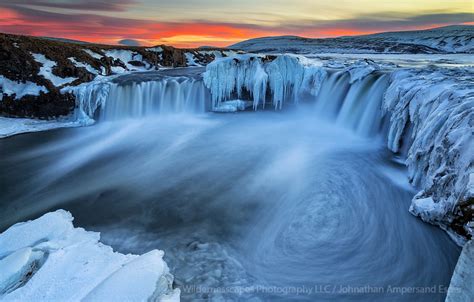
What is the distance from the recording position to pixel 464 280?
8.97ft

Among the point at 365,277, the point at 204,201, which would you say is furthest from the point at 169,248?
the point at 365,277

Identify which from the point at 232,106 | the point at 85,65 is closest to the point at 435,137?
the point at 232,106

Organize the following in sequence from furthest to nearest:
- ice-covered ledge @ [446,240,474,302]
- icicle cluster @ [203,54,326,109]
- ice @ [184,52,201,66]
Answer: ice @ [184,52,201,66] → icicle cluster @ [203,54,326,109] → ice-covered ledge @ [446,240,474,302]

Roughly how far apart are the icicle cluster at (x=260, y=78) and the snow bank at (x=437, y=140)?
5627 mm

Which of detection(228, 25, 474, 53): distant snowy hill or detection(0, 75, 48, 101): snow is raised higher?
detection(228, 25, 474, 53): distant snowy hill

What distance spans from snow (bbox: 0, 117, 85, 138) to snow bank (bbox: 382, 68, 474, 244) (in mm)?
12549

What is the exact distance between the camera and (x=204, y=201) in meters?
6.30

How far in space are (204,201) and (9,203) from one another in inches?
168

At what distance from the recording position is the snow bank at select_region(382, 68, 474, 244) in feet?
13.3

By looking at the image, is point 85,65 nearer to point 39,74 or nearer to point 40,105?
point 39,74

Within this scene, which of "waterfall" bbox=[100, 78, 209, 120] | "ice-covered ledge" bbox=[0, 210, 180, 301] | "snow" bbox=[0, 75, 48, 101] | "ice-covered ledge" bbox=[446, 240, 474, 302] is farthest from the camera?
"waterfall" bbox=[100, 78, 209, 120]

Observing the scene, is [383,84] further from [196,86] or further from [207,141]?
[196,86]

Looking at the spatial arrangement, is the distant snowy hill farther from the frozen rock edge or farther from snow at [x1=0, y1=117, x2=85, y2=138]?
snow at [x1=0, y1=117, x2=85, y2=138]

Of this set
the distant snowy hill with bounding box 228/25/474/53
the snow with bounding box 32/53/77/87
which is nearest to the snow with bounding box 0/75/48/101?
the snow with bounding box 32/53/77/87
